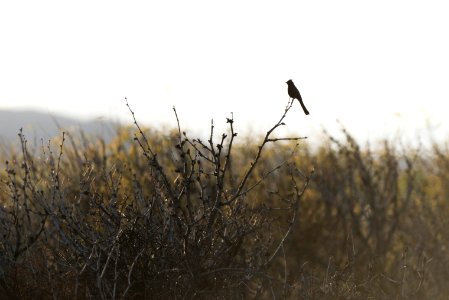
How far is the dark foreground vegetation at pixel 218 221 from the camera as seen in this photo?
6004 mm

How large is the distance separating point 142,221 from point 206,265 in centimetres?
54

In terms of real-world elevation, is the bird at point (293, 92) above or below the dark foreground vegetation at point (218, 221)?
above

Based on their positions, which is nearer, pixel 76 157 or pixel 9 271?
pixel 9 271

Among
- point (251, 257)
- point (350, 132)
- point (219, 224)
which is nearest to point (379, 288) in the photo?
point (251, 257)

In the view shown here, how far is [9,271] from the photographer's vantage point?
6.37 meters

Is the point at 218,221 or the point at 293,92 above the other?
the point at 293,92

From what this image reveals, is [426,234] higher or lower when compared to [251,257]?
lower

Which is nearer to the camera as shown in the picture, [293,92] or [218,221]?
[293,92]

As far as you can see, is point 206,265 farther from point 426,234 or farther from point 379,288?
point 426,234

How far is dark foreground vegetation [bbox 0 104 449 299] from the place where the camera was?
6004 millimetres

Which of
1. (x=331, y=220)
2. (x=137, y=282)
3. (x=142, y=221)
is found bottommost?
(x=331, y=220)

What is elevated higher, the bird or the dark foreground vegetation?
the bird

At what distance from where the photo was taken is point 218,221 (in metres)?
6.50

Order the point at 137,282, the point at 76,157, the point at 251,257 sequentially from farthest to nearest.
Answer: the point at 76,157 < the point at 251,257 < the point at 137,282
